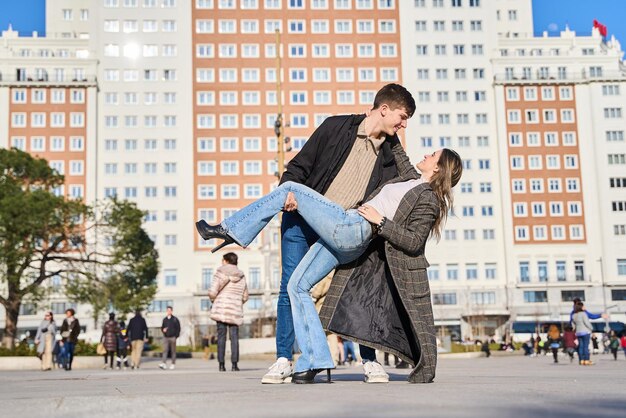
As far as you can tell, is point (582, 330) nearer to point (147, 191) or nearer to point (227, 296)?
point (227, 296)

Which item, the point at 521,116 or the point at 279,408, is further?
the point at 521,116

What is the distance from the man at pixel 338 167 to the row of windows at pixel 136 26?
272ft

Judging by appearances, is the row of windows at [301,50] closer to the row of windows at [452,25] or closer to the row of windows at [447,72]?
the row of windows at [447,72]

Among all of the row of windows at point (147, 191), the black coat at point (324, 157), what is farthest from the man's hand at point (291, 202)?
the row of windows at point (147, 191)

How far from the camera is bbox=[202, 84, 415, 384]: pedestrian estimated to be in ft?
21.1

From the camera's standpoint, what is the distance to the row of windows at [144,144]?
83750mm

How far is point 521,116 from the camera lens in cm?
8638

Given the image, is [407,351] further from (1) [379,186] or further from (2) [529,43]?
(2) [529,43]

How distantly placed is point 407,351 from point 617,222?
8374 cm

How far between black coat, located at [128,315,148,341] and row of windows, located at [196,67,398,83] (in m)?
64.1

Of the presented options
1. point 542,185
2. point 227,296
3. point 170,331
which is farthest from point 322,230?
point 542,185

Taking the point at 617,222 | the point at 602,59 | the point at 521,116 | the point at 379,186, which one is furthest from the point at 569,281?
the point at 379,186

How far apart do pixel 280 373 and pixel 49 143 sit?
79891 mm

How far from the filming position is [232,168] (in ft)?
276
